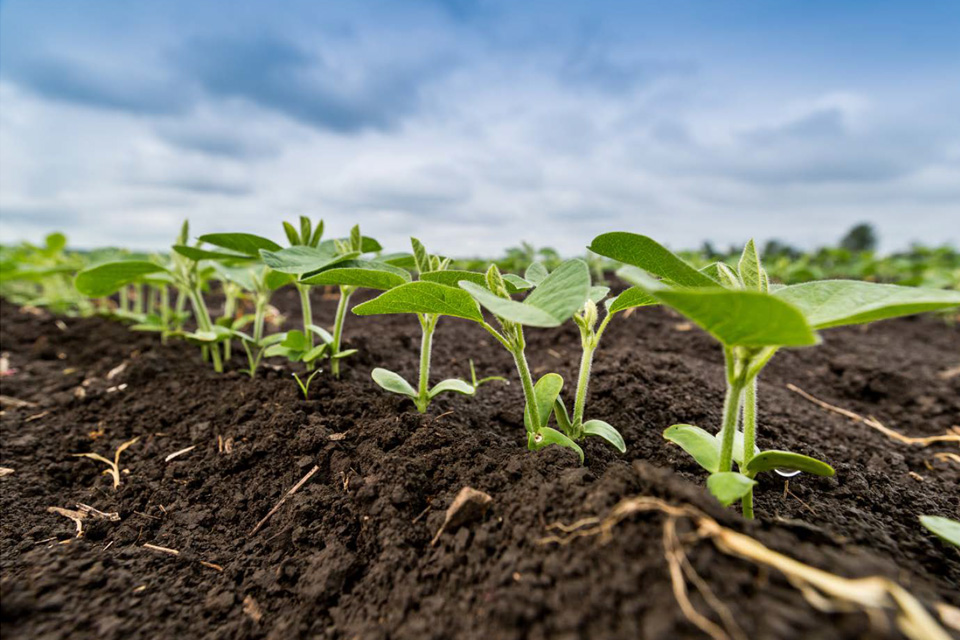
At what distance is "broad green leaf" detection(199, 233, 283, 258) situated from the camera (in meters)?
1.94

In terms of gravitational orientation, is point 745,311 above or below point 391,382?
above

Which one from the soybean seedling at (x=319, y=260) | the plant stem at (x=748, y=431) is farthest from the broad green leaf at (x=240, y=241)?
the plant stem at (x=748, y=431)

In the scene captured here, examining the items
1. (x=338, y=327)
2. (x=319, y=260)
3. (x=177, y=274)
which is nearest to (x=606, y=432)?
(x=319, y=260)

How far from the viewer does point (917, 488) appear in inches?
69.5

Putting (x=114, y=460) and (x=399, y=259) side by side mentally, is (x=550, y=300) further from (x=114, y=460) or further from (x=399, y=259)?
(x=114, y=460)

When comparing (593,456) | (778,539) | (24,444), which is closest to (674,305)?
(778,539)

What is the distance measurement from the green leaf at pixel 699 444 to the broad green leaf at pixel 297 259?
3.34ft

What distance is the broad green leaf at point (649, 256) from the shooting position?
3.51 feet

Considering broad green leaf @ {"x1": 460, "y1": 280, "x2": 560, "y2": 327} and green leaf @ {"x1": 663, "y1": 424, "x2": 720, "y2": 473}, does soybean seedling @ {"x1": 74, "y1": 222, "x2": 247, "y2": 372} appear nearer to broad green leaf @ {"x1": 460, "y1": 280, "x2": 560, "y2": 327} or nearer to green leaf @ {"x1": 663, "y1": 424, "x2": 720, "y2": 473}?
broad green leaf @ {"x1": 460, "y1": 280, "x2": 560, "y2": 327}

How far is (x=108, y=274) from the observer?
2.40m

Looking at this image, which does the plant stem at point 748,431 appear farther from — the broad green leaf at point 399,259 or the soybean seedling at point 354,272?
the broad green leaf at point 399,259

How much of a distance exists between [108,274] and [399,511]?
80.2 inches

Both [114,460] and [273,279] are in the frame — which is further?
[273,279]

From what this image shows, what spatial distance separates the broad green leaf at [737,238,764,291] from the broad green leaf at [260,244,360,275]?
1.05m
